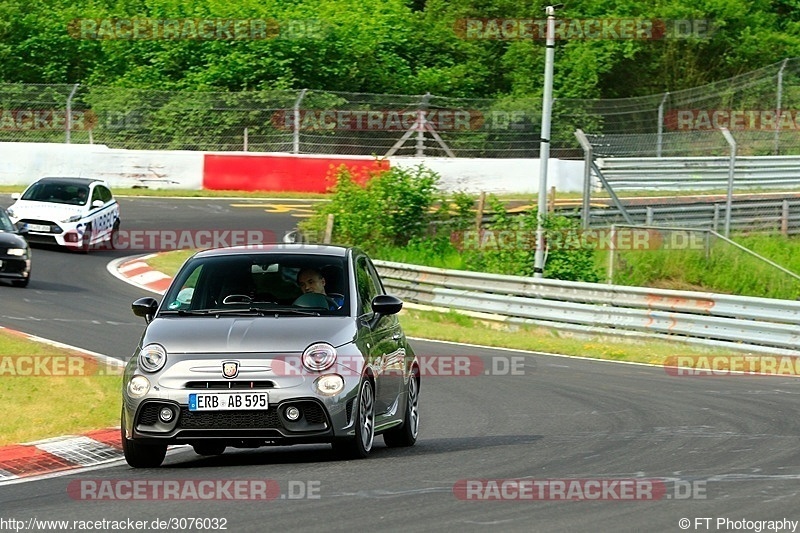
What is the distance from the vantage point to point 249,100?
39656 millimetres

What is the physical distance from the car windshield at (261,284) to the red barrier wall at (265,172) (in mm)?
28438

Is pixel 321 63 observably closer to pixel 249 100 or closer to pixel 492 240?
pixel 249 100

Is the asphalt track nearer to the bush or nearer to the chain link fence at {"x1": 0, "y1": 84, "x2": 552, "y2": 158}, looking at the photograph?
the bush

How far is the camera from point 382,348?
1055cm

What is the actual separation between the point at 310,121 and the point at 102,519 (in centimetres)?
3164

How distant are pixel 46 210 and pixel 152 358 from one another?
63.1 ft

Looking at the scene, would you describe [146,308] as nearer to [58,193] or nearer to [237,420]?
[237,420]

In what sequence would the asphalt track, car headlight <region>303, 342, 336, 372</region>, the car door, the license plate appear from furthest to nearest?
the car door → car headlight <region>303, 342, 336, 372</region> → the license plate → the asphalt track

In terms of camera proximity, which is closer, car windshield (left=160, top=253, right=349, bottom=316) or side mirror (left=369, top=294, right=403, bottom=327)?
car windshield (left=160, top=253, right=349, bottom=316)

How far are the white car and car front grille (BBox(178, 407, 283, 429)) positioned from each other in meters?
19.1

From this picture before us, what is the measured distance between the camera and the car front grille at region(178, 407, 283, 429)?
9.42m

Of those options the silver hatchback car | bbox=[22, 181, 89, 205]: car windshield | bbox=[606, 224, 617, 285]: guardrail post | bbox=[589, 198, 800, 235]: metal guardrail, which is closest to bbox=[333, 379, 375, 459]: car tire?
the silver hatchback car

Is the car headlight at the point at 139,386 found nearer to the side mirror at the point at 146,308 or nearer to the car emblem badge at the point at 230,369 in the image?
the car emblem badge at the point at 230,369

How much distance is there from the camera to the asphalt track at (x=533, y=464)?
780 cm
